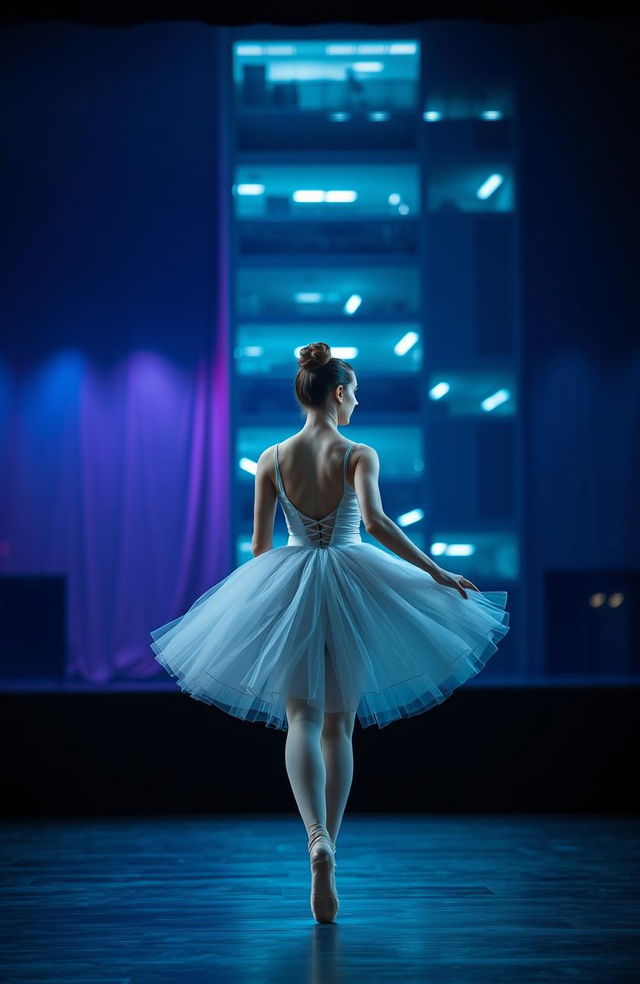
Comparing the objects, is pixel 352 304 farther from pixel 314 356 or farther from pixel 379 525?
pixel 379 525

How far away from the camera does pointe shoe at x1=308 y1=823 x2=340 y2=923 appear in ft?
6.86

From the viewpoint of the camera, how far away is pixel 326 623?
2312 millimetres

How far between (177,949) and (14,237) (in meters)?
4.06

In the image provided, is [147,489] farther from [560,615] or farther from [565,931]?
[565,931]

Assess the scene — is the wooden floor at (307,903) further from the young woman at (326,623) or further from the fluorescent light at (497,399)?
the fluorescent light at (497,399)

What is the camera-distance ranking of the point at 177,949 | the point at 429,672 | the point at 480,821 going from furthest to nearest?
the point at 480,821 → the point at 429,672 → the point at 177,949

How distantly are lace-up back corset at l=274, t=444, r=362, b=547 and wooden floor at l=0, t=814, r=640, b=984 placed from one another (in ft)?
2.61

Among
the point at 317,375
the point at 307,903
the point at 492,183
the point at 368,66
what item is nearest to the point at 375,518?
the point at 317,375

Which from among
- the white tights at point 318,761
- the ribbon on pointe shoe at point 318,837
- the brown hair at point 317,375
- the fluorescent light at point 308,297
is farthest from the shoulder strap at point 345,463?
the fluorescent light at point 308,297

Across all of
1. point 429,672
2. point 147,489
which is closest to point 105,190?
point 147,489

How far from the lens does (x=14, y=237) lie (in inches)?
208

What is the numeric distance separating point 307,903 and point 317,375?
1.18 m

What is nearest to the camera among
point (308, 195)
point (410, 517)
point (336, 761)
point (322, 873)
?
point (322, 873)

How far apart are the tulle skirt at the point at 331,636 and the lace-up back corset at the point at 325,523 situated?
26 millimetres
